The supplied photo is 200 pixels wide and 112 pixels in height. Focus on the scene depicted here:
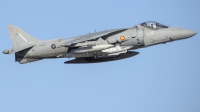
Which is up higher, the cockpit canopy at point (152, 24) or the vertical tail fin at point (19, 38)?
the cockpit canopy at point (152, 24)

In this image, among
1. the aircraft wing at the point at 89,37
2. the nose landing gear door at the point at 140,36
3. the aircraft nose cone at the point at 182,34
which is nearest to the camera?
the aircraft wing at the point at 89,37

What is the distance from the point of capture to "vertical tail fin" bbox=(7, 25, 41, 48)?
25.6m

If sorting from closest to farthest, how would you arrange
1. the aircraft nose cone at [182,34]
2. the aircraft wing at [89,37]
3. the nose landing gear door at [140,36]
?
the aircraft wing at [89,37]
the nose landing gear door at [140,36]
the aircraft nose cone at [182,34]

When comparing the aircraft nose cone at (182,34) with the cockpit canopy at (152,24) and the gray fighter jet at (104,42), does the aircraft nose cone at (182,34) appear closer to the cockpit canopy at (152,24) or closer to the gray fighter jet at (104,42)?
the gray fighter jet at (104,42)

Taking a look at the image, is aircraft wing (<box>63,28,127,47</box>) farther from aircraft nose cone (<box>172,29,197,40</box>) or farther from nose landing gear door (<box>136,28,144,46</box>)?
aircraft nose cone (<box>172,29,197,40</box>)

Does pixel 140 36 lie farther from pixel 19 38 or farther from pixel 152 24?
pixel 19 38

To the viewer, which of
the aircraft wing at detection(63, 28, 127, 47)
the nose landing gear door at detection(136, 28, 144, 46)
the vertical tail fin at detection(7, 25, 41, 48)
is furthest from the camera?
the vertical tail fin at detection(7, 25, 41, 48)

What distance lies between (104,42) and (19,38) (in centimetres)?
517

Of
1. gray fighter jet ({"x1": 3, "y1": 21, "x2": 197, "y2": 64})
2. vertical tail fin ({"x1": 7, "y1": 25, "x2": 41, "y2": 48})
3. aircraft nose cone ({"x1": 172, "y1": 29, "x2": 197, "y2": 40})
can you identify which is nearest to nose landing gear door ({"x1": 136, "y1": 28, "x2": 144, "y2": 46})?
gray fighter jet ({"x1": 3, "y1": 21, "x2": 197, "y2": 64})

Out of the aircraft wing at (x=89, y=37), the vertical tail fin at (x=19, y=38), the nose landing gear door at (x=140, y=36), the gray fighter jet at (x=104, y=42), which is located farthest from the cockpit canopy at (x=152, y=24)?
the vertical tail fin at (x=19, y=38)

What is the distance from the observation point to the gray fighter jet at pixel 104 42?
24.4m

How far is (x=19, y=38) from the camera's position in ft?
84.6

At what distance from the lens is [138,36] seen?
2469cm

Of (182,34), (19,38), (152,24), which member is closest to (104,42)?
(152,24)
